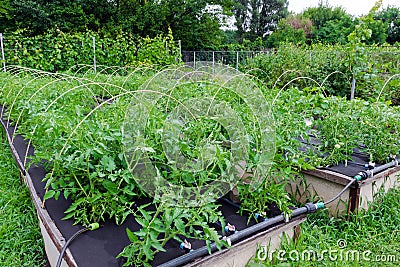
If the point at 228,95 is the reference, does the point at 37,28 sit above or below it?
above

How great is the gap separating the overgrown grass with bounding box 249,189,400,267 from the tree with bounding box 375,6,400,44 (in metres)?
25.0

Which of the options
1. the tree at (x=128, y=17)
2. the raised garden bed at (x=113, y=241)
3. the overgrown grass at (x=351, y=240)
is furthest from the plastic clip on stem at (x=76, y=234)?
the tree at (x=128, y=17)

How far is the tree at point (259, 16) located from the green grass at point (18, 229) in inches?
1163

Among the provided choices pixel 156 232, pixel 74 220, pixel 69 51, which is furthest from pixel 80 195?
pixel 69 51

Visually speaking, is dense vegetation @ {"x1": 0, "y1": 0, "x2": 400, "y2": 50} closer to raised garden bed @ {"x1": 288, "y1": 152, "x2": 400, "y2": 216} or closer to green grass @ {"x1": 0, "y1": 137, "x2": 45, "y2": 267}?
raised garden bed @ {"x1": 288, "y1": 152, "x2": 400, "y2": 216}

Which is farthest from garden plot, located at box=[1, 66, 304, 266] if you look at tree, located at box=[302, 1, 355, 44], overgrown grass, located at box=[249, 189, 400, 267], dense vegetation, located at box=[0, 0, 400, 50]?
tree, located at box=[302, 1, 355, 44]

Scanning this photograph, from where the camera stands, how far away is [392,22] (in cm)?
2412

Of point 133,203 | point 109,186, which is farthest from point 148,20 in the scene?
point 109,186

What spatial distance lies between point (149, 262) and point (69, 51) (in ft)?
29.5

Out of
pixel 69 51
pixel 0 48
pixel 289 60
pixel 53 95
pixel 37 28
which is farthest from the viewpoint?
pixel 37 28

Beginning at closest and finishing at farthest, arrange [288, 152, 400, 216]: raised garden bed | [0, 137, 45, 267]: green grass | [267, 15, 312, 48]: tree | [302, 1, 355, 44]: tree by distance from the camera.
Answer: [0, 137, 45, 267]: green grass → [288, 152, 400, 216]: raised garden bed → [302, 1, 355, 44]: tree → [267, 15, 312, 48]: tree

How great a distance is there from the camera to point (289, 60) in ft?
22.6

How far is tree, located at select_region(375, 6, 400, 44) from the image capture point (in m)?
23.4

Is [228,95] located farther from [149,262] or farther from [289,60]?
[289,60]
